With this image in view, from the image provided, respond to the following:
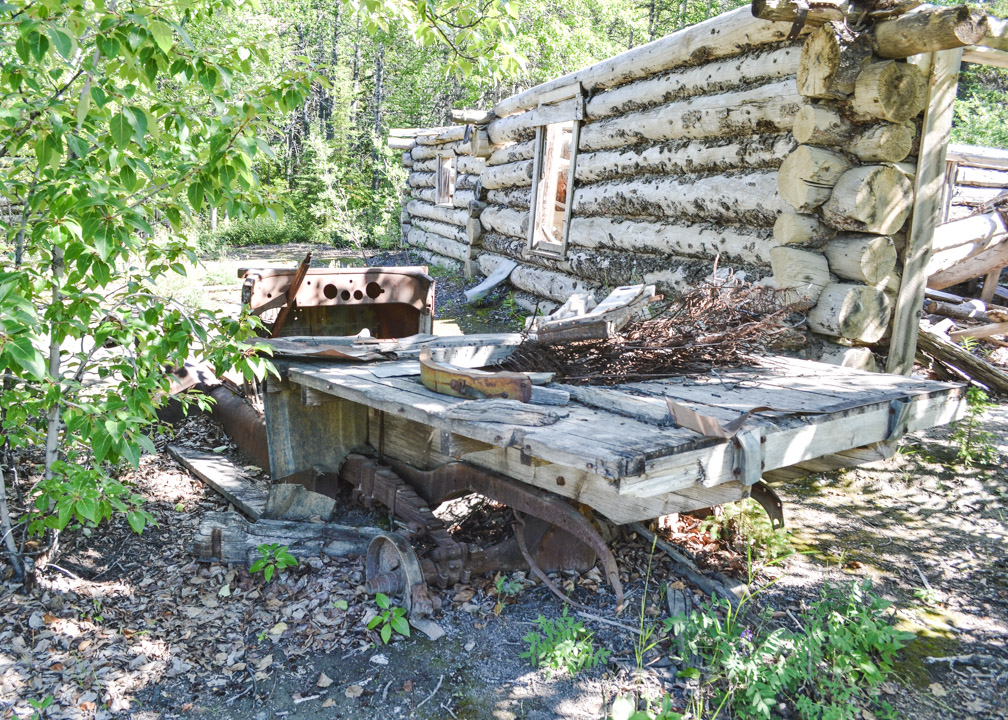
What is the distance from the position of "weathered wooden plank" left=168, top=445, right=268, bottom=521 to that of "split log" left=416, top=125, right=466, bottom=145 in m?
9.21

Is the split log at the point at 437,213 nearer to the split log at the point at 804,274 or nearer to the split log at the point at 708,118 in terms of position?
the split log at the point at 708,118

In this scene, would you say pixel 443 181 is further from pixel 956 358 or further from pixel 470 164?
pixel 956 358

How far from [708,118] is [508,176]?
484cm

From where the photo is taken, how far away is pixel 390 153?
76.2 feet

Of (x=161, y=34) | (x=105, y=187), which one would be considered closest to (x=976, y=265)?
(x=161, y=34)

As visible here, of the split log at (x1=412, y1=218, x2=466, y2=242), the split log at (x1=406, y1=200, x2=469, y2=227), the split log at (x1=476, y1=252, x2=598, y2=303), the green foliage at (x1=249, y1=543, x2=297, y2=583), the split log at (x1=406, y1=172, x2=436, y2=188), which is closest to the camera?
the green foliage at (x1=249, y1=543, x2=297, y2=583)

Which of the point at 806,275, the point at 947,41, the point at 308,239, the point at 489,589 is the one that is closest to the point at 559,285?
the point at 806,275

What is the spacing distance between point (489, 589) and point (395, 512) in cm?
71

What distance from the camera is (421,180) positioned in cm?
1748

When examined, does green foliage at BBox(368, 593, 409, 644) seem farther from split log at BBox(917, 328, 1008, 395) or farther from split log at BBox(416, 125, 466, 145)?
split log at BBox(416, 125, 466, 145)

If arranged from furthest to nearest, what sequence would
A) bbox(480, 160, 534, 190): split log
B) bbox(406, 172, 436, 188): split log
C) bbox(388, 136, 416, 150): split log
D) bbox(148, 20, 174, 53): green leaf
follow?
bbox(388, 136, 416, 150): split log < bbox(406, 172, 436, 188): split log < bbox(480, 160, 534, 190): split log < bbox(148, 20, 174, 53): green leaf

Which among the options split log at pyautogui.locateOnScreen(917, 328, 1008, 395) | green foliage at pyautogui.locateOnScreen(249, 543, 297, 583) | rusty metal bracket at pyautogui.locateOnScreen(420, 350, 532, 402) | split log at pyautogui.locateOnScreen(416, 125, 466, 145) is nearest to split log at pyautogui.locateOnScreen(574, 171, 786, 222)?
split log at pyautogui.locateOnScreen(917, 328, 1008, 395)

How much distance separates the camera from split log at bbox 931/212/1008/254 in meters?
9.18

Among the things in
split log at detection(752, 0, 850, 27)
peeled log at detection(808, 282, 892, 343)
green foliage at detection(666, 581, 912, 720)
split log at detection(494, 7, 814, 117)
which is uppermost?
split log at detection(494, 7, 814, 117)
